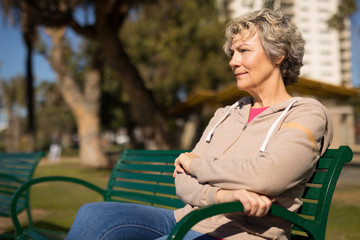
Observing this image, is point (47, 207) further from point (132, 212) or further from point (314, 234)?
point (314, 234)

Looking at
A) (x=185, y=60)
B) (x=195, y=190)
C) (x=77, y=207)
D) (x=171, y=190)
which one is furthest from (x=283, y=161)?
(x=185, y=60)

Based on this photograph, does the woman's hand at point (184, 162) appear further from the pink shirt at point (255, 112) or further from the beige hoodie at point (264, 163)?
the pink shirt at point (255, 112)

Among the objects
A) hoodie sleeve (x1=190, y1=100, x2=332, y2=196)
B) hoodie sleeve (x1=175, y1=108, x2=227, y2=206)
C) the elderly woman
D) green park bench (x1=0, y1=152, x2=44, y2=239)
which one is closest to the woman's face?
the elderly woman

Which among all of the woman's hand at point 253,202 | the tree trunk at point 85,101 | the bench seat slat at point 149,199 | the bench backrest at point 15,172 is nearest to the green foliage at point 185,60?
the tree trunk at point 85,101

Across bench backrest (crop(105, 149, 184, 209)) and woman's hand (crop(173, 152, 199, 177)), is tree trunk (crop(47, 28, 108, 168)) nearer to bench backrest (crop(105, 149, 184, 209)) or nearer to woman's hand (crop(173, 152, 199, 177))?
bench backrest (crop(105, 149, 184, 209))

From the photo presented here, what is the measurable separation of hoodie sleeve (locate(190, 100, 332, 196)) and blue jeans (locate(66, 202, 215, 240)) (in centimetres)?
33

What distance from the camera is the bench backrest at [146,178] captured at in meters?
2.77

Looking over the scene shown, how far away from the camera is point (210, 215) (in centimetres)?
153

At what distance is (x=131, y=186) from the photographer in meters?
3.06

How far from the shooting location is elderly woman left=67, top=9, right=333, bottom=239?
1714 mm

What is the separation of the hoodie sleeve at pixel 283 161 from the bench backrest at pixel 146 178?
82 cm

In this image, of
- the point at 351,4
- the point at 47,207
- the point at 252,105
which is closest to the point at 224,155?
the point at 252,105

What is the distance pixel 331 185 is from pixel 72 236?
1.27 meters

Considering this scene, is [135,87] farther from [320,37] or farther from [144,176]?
[320,37]
